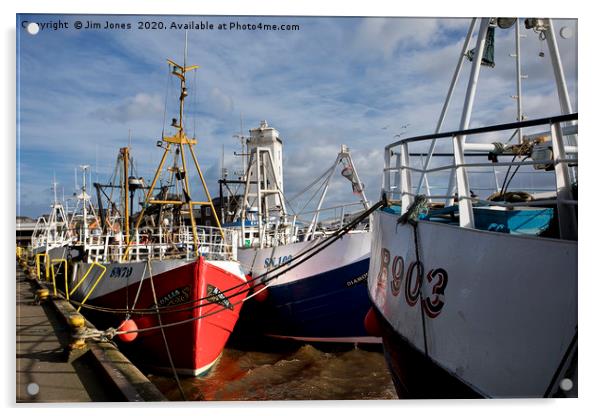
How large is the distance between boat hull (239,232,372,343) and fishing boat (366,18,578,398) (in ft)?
16.0

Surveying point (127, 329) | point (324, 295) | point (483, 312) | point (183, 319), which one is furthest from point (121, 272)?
point (483, 312)

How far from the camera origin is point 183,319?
7.86 meters

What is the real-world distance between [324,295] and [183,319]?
3.32 meters

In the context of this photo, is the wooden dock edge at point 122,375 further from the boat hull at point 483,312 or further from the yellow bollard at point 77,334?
the boat hull at point 483,312

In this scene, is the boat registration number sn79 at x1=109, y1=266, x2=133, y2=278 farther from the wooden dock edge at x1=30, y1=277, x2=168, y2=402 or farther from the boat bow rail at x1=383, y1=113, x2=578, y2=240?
the boat bow rail at x1=383, y1=113, x2=578, y2=240

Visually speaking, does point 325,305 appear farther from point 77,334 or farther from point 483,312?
point 483,312

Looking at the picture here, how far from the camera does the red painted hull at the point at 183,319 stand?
781cm

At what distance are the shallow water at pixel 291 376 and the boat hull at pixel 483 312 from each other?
4.10 meters

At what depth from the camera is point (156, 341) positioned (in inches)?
317

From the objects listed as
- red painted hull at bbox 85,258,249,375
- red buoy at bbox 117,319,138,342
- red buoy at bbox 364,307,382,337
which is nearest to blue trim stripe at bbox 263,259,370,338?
red painted hull at bbox 85,258,249,375

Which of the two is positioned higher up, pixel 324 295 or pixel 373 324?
pixel 373 324

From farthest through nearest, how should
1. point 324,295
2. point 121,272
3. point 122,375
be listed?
point 324,295 < point 121,272 < point 122,375

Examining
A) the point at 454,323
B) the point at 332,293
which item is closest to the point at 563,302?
the point at 454,323
